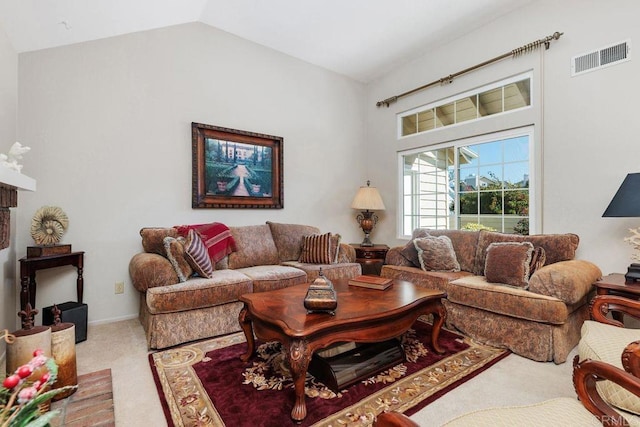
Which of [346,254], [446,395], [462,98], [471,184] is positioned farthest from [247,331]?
[462,98]

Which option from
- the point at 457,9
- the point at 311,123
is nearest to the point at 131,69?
the point at 311,123

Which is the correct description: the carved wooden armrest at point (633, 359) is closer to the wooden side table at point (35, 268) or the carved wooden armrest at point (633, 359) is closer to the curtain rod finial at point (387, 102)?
the wooden side table at point (35, 268)

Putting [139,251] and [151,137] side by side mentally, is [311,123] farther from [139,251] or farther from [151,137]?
[139,251]

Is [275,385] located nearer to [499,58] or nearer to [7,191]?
[7,191]

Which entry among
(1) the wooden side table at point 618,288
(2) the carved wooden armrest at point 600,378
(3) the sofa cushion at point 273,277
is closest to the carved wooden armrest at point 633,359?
(2) the carved wooden armrest at point 600,378

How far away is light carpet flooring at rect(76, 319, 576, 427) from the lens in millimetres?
1684

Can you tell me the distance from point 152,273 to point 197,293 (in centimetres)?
40

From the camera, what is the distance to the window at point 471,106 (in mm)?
3424

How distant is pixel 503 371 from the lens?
213 cm

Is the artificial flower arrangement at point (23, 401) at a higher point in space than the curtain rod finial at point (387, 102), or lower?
lower

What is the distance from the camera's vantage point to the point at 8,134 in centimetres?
250

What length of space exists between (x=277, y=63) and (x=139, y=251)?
9.63 ft

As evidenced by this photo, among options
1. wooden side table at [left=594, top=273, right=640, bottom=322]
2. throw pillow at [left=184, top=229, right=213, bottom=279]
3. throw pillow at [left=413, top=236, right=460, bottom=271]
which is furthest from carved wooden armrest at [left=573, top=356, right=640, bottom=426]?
throw pillow at [left=184, top=229, right=213, bottom=279]

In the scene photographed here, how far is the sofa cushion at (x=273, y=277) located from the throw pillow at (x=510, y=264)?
1.76m
